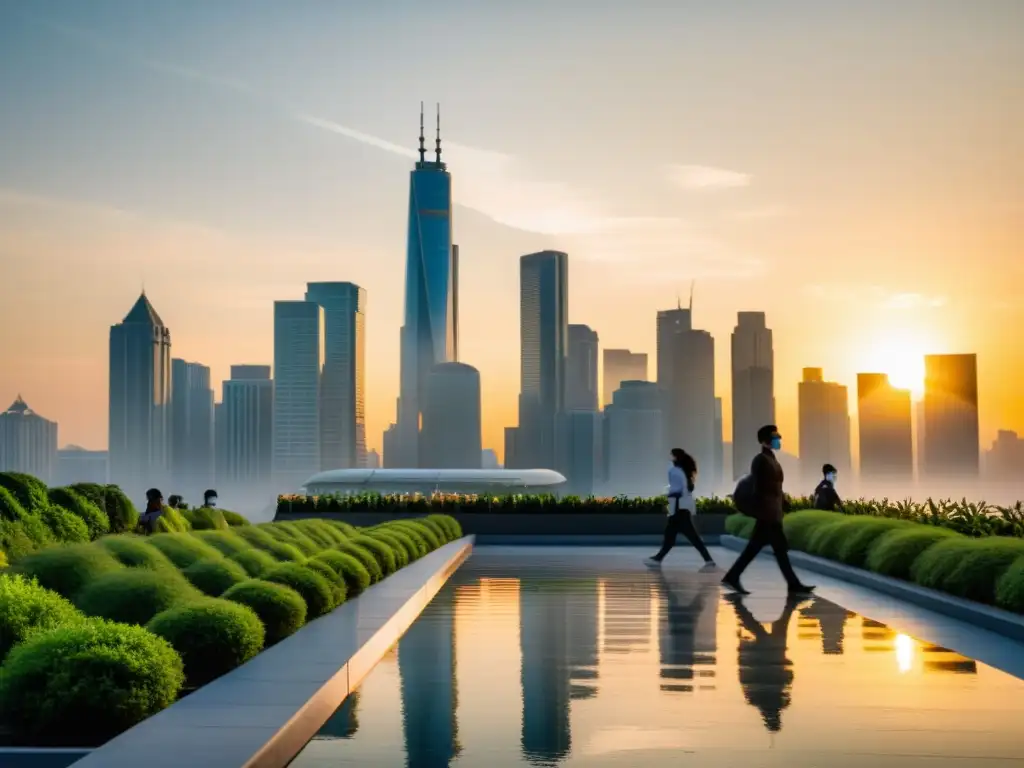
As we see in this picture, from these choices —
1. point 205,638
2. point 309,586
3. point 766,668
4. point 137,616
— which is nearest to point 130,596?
point 137,616

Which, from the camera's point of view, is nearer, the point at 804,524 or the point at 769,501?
the point at 769,501

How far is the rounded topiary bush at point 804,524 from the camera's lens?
23547mm

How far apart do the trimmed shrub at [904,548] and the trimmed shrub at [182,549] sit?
915 cm

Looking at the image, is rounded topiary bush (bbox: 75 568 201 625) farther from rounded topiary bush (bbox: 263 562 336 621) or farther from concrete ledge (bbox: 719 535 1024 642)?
concrete ledge (bbox: 719 535 1024 642)

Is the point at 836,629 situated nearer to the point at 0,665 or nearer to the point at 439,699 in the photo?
the point at 439,699

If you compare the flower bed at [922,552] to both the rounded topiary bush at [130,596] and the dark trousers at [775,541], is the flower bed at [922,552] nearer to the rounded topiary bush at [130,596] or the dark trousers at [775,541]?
the dark trousers at [775,541]

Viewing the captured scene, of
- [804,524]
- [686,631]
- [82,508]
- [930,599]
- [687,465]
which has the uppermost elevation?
[687,465]

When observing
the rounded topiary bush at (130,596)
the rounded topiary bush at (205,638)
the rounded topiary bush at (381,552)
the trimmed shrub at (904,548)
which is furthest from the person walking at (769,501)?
the rounded topiary bush at (205,638)

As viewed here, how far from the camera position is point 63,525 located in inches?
715

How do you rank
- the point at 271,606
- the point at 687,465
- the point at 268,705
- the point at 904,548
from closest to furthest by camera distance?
1. the point at 268,705
2. the point at 271,606
3. the point at 904,548
4. the point at 687,465

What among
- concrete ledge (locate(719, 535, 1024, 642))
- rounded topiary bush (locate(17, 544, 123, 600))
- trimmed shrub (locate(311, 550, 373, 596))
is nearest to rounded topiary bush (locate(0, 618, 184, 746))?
rounded topiary bush (locate(17, 544, 123, 600))

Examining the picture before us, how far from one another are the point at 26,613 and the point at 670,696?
4644mm

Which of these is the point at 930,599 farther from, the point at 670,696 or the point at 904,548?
the point at 670,696

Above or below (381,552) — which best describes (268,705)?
below
